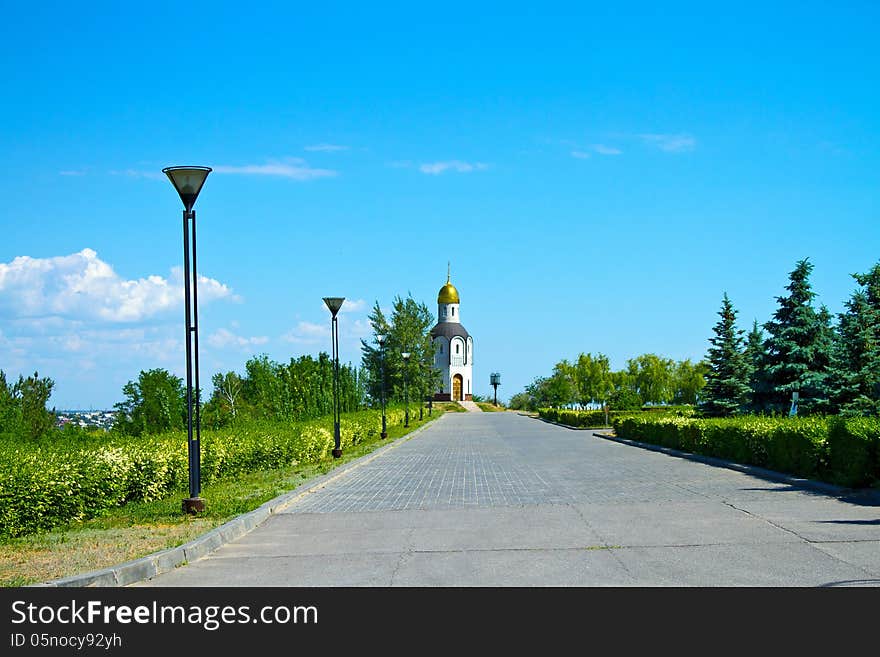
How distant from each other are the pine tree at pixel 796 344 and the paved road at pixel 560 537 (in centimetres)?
1476

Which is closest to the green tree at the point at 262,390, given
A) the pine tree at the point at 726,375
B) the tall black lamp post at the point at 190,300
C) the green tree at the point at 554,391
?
the pine tree at the point at 726,375

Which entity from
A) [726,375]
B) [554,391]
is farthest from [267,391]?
[554,391]

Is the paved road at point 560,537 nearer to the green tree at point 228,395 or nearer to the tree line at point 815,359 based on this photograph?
the tree line at point 815,359

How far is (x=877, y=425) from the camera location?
12703mm

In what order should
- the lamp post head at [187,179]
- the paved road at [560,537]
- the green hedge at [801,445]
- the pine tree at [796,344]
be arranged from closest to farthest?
the paved road at [560,537] → the lamp post head at [187,179] → the green hedge at [801,445] → the pine tree at [796,344]

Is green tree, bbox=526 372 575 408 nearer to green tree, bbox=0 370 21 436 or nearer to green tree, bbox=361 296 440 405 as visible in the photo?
green tree, bbox=361 296 440 405

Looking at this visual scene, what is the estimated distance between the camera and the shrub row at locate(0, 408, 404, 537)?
973 centimetres

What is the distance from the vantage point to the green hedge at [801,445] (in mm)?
12594

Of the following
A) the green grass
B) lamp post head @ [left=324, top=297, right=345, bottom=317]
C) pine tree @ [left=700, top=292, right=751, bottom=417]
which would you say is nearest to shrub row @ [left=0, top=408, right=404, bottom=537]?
the green grass

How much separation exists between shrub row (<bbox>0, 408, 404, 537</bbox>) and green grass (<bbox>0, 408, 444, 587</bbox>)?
222 mm

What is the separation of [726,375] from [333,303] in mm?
22535

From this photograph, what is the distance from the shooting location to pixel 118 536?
30.7ft

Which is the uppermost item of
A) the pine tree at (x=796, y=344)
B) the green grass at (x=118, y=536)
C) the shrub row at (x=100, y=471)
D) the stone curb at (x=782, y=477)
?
the pine tree at (x=796, y=344)
